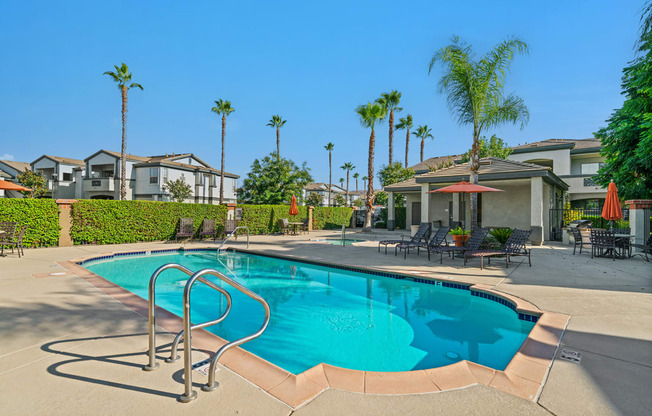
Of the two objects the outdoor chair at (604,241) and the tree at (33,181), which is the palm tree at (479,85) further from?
the tree at (33,181)

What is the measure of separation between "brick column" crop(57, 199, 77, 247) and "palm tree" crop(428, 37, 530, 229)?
14.9m

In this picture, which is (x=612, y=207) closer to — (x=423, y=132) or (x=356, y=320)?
(x=356, y=320)

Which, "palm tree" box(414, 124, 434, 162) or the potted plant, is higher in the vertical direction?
"palm tree" box(414, 124, 434, 162)

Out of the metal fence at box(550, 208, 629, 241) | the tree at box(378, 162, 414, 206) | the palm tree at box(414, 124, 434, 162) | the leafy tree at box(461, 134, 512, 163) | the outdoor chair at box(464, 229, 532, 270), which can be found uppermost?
the palm tree at box(414, 124, 434, 162)

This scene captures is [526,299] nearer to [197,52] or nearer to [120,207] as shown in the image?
[120,207]

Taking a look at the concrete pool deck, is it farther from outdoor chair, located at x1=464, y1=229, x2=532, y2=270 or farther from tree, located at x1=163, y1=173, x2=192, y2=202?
tree, located at x1=163, y1=173, x2=192, y2=202

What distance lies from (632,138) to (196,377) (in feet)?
59.2

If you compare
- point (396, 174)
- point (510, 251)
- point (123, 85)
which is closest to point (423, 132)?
point (396, 174)

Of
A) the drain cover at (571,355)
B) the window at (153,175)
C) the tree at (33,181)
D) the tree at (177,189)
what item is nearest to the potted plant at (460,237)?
the drain cover at (571,355)

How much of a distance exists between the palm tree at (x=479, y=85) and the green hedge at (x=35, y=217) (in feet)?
49.9

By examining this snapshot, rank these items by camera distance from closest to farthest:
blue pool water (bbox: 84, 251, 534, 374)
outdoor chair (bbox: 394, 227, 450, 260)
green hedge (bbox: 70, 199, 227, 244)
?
blue pool water (bbox: 84, 251, 534, 374), outdoor chair (bbox: 394, 227, 450, 260), green hedge (bbox: 70, 199, 227, 244)

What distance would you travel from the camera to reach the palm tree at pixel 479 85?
11227mm

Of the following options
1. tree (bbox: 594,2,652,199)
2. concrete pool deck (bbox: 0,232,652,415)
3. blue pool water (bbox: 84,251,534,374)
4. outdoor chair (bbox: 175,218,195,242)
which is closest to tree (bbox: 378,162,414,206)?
tree (bbox: 594,2,652,199)

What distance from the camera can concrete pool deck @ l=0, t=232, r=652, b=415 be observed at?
2.43 meters
